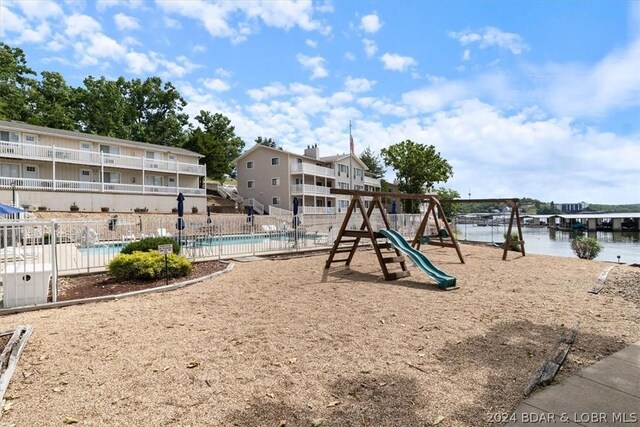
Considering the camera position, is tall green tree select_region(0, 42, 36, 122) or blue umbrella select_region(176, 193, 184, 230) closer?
blue umbrella select_region(176, 193, 184, 230)

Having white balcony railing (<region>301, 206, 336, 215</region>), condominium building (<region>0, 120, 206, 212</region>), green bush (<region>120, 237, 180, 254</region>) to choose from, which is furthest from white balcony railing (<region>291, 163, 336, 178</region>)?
green bush (<region>120, 237, 180, 254</region>)

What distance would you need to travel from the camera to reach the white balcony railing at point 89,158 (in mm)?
27203

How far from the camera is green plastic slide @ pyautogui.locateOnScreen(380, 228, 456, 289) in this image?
26.1 ft

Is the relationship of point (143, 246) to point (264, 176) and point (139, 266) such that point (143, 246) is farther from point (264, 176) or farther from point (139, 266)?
point (264, 176)

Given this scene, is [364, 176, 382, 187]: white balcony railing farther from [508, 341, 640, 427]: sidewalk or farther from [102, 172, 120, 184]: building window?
[508, 341, 640, 427]: sidewalk

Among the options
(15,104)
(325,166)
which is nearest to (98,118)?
(15,104)

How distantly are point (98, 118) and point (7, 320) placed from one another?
4897 cm

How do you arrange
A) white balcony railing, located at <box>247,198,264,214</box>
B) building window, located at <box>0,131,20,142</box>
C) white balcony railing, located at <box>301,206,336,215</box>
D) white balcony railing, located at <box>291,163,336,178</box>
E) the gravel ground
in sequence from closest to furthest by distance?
the gravel ground, building window, located at <box>0,131,20,142</box>, white balcony railing, located at <box>301,206,336,215</box>, white balcony railing, located at <box>291,163,336,178</box>, white balcony railing, located at <box>247,198,264,214</box>

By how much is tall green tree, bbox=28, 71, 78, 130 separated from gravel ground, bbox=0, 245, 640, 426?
145 ft

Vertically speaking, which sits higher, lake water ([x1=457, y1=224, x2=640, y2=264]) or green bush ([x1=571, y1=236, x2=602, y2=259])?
green bush ([x1=571, y1=236, x2=602, y2=259])

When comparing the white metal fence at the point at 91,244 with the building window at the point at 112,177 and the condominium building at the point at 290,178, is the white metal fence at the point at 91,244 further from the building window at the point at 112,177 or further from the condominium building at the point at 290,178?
the condominium building at the point at 290,178

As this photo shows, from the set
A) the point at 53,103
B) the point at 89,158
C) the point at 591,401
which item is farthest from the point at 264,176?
the point at 591,401

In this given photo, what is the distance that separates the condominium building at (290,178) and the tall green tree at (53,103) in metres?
20.2

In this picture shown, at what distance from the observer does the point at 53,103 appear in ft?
141
